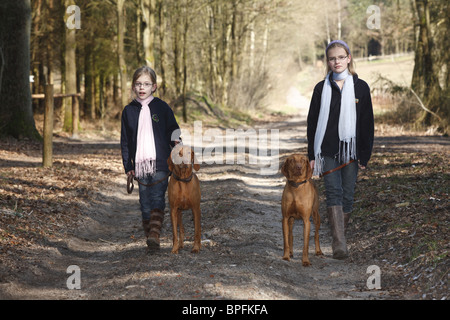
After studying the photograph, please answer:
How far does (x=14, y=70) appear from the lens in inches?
698

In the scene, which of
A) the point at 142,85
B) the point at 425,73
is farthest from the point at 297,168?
the point at 425,73

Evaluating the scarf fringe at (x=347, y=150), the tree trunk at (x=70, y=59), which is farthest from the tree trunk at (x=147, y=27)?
the scarf fringe at (x=347, y=150)

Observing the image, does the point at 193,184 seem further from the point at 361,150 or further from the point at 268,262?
the point at 361,150

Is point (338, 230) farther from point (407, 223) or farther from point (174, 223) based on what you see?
point (174, 223)

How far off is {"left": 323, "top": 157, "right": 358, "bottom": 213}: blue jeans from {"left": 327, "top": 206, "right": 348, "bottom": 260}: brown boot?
8 centimetres

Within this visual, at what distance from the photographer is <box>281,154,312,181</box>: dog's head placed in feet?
19.8

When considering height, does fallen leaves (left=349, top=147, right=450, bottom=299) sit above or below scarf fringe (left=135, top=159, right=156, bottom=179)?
below

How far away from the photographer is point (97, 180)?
1246 centimetres

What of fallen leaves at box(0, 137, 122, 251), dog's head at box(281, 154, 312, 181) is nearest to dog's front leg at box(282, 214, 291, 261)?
dog's head at box(281, 154, 312, 181)

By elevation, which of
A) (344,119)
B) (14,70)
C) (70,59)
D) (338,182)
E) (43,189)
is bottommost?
(43,189)

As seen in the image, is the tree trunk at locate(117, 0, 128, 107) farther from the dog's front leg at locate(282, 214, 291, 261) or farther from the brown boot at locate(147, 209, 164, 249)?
the dog's front leg at locate(282, 214, 291, 261)

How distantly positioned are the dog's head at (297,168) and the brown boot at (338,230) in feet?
2.00

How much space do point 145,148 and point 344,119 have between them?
2.21m

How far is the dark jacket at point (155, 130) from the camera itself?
6.49 metres
